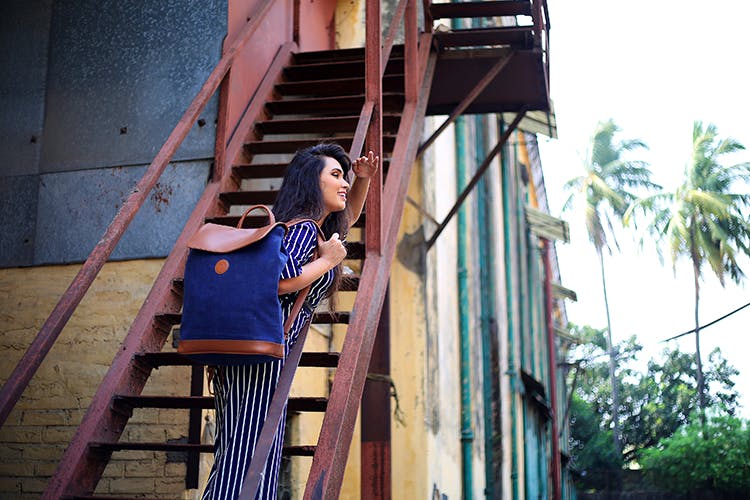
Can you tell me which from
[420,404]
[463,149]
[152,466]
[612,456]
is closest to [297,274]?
[152,466]

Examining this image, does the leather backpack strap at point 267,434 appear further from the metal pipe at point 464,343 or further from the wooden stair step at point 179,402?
the metal pipe at point 464,343

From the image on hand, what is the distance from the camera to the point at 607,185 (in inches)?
1425

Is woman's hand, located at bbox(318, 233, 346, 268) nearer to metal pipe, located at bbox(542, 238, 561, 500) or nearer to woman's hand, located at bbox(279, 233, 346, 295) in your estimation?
woman's hand, located at bbox(279, 233, 346, 295)

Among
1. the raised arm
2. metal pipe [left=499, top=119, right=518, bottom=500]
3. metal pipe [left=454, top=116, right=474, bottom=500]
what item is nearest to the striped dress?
the raised arm

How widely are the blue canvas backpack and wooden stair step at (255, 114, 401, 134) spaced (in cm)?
319

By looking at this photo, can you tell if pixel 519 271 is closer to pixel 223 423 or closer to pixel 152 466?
pixel 152 466

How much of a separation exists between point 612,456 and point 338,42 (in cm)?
2725

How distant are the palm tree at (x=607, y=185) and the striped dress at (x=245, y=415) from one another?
108ft

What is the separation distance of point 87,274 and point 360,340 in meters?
→ 1.32

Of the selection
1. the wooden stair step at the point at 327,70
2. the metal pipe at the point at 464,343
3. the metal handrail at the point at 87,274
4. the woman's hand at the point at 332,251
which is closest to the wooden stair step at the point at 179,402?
the metal handrail at the point at 87,274

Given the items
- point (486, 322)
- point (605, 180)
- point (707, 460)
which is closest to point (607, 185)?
point (605, 180)

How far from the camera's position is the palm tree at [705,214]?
3080 centimetres

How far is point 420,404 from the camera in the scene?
8.16 meters

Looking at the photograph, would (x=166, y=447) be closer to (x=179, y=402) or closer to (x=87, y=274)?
(x=179, y=402)
